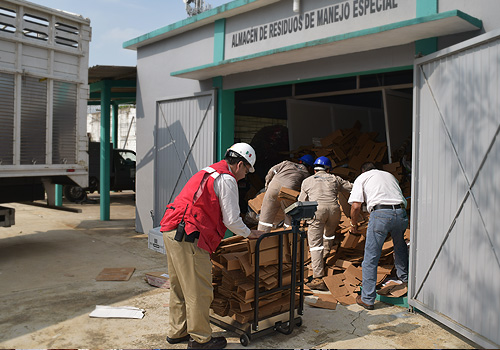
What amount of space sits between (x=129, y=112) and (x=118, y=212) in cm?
1291

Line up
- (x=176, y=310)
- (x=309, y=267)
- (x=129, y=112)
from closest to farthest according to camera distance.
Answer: (x=176, y=310) < (x=309, y=267) < (x=129, y=112)

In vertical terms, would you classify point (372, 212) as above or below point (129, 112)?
below

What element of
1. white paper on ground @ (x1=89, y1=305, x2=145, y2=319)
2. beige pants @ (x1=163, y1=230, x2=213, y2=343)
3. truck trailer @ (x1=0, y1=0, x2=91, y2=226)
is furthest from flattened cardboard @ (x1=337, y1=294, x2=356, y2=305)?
truck trailer @ (x1=0, y1=0, x2=91, y2=226)

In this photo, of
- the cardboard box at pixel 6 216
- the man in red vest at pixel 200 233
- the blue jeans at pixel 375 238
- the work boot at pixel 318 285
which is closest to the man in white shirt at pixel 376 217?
the blue jeans at pixel 375 238

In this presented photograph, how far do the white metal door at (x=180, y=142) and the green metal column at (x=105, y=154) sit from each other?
2.93 meters

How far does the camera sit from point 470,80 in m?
4.80

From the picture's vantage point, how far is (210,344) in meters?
4.53

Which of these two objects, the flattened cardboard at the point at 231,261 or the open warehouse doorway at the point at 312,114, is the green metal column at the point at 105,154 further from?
the flattened cardboard at the point at 231,261

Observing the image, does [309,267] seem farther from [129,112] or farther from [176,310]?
[129,112]

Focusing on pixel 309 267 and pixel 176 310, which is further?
pixel 309 267

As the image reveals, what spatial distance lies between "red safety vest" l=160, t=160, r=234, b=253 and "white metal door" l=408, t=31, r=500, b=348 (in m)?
2.56

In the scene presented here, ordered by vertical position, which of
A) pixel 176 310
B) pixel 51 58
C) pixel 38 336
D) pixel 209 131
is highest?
pixel 51 58

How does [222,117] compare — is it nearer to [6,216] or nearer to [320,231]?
[320,231]

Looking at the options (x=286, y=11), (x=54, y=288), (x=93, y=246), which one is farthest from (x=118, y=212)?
(x=286, y=11)
